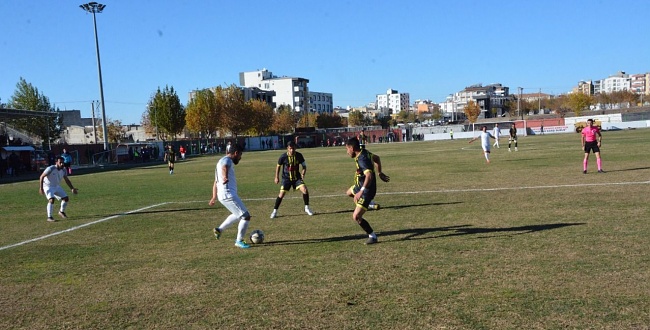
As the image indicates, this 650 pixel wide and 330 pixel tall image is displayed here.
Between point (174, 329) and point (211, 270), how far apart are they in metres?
2.46

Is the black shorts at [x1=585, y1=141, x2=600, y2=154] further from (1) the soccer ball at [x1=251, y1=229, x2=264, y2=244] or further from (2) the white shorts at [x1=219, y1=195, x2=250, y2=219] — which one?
(2) the white shorts at [x1=219, y1=195, x2=250, y2=219]

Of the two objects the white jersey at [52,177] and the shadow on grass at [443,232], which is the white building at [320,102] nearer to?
the white jersey at [52,177]

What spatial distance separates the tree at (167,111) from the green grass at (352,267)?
231 ft

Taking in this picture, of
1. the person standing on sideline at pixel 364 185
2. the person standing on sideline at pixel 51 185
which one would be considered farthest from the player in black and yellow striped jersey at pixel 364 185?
the person standing on sideline at pixel 51 185

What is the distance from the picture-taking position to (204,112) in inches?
3590

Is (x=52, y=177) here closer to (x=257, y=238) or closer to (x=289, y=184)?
(x=289, y=184)

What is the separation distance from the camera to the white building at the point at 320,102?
575 ft

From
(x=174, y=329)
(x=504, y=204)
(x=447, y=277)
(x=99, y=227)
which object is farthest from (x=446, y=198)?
(x=174, y=329)

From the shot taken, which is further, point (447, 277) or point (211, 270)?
point (211, 270)

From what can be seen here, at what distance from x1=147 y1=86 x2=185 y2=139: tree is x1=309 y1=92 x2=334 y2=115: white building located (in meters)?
89.9

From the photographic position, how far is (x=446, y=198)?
49.4ft

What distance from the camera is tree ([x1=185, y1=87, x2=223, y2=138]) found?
90688mm

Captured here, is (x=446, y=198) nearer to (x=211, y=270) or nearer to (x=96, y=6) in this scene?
(x=211, y=270)

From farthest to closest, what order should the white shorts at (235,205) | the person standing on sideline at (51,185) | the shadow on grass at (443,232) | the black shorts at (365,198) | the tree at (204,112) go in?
the tree at (204,112), the person standing on sideline at (51,185), the shadow on grass at (443,232), the white shorts at (235,205), the black shorts at (365,198)
